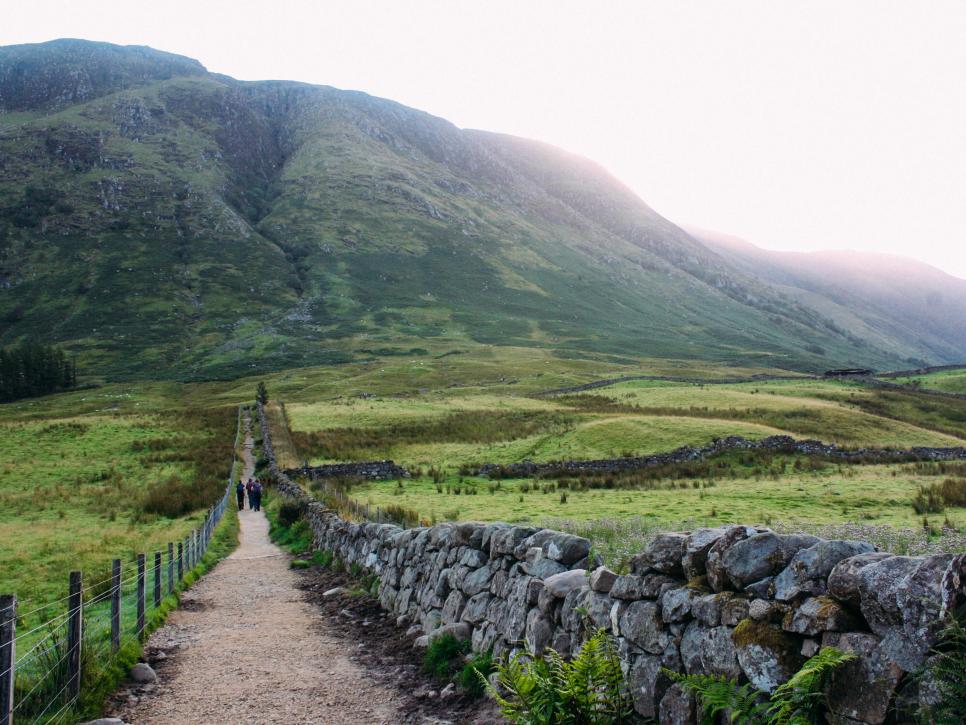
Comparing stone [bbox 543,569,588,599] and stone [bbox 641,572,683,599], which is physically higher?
stone [bbox 641,572,683,599]

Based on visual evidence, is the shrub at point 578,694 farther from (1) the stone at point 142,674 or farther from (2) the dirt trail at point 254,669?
(1) the stone at point 142,674

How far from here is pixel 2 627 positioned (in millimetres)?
6859

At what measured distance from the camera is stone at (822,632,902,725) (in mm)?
4176

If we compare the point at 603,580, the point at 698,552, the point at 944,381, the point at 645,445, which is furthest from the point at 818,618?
the point at 944,381

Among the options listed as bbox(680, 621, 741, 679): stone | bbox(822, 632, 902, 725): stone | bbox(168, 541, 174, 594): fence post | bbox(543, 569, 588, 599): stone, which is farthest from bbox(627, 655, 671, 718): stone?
bbox(168, 541, 174, 594): fence post

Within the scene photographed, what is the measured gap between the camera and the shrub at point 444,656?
10062mm

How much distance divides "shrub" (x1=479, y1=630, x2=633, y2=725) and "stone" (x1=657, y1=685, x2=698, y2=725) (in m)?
0.46

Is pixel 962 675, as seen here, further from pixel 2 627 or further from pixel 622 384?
pixel 622 384

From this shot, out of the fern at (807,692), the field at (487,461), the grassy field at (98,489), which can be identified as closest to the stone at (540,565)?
the fern at (807,692)

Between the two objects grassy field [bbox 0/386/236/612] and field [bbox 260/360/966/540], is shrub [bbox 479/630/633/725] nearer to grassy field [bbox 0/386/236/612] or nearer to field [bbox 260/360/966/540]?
field [bbox 260/360/966/540]

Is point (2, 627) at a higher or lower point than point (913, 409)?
higher

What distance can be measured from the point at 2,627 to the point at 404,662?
5901 mm

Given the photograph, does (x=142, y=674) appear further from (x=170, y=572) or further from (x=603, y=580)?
(x=603, y=580)

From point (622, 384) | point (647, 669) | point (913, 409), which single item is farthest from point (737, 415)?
point (647, 669)
